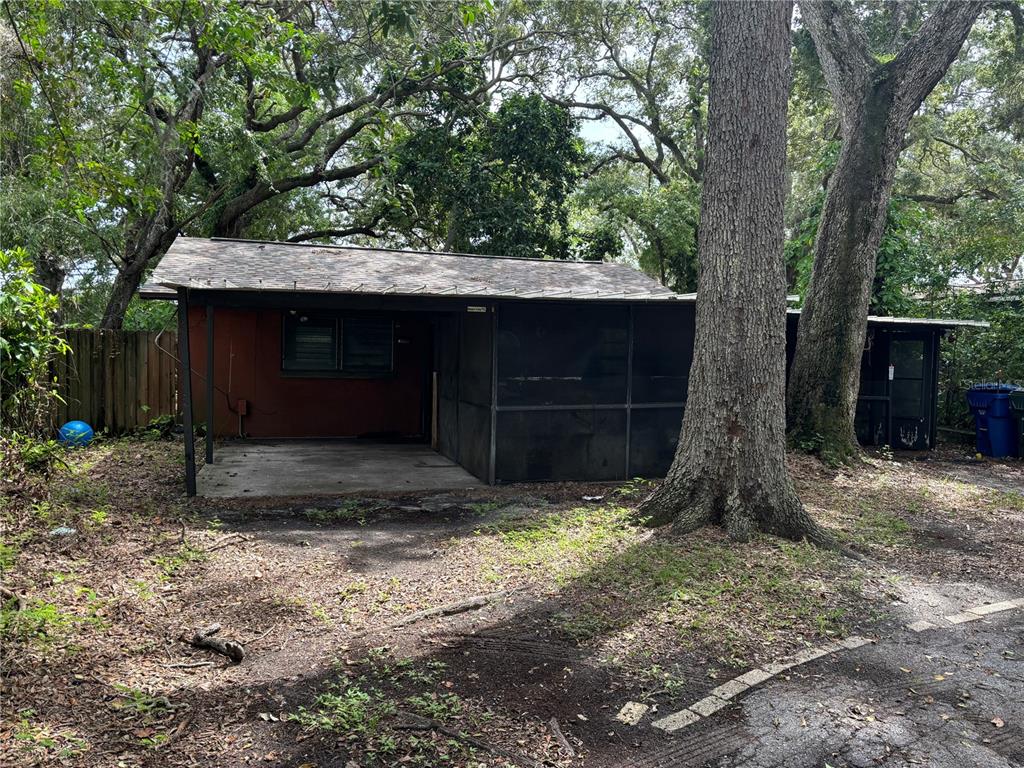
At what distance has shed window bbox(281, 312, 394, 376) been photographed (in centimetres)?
1117

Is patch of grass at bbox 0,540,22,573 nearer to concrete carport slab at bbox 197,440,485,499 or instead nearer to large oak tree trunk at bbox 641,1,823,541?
concrete carport slab at bbox 197,440,485,499

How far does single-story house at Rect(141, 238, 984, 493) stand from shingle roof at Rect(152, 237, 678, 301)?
0.03 metres

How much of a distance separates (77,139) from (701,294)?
368 inches

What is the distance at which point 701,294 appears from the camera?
5711 millimetres

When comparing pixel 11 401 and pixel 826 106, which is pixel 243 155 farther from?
pixel 826 106

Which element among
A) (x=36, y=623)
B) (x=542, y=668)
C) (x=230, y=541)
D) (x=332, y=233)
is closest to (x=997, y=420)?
(x=542, y=668)

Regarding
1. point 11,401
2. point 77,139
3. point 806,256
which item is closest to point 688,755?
point 11,401

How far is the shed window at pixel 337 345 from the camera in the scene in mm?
11172

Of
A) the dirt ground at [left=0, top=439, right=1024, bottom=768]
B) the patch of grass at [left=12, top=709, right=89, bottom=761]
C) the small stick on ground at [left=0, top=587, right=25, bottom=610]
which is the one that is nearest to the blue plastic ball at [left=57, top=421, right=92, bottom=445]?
the dirt ground at [left=0, top=439, right=1024, bottom=768]

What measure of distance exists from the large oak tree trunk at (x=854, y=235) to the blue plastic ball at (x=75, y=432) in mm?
9293

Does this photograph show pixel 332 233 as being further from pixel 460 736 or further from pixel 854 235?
pixel 460 736

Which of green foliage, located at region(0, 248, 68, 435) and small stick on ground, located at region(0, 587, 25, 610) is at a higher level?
green foliage, located at region(0, 248, 68, 435)

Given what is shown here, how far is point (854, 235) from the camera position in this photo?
30.5 feet

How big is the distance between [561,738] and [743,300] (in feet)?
12.4
